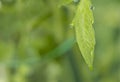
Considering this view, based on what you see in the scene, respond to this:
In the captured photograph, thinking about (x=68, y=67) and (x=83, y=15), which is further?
(x=68, y=67)

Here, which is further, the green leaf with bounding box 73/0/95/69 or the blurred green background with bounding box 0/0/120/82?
the blurred green background with bounding box 0/0/120/82

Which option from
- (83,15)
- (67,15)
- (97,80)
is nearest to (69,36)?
(67,15)

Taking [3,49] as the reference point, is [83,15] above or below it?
above

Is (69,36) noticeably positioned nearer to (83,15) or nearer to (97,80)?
(97,80)

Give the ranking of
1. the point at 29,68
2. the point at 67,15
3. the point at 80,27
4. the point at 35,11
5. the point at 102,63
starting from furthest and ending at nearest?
the point at 102,63 → the point at 29,68 → the point at 67,15 → the point at 35,11 → the point at 80,27

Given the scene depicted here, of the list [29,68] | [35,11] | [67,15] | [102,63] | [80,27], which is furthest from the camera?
[102,63]
